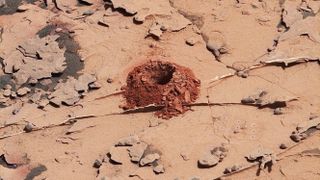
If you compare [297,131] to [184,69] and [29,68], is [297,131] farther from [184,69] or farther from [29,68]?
[29,68]

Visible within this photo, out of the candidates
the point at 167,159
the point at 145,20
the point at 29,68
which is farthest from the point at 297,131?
the point at 29,68

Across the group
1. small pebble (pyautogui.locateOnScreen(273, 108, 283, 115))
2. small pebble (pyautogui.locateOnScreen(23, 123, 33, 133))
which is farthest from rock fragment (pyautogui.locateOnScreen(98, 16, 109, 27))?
small pebble (pyautogui.locateOnScreen(273, 108, 283, 115))

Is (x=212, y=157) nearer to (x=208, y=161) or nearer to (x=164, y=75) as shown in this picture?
(x=208, y=161)

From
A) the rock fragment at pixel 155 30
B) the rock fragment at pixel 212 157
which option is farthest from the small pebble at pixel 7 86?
the rock fragment at pixel 212 157

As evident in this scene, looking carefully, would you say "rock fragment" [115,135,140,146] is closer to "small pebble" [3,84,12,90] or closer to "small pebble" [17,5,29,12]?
"small pebble" [3,84,12,90]

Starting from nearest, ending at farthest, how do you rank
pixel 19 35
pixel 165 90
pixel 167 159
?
pixel 167 159 < pixel 165 90 < pixel 19 35

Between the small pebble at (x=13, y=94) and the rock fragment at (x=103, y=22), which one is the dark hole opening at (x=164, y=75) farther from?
the small pebble at (x=13, y=94)
